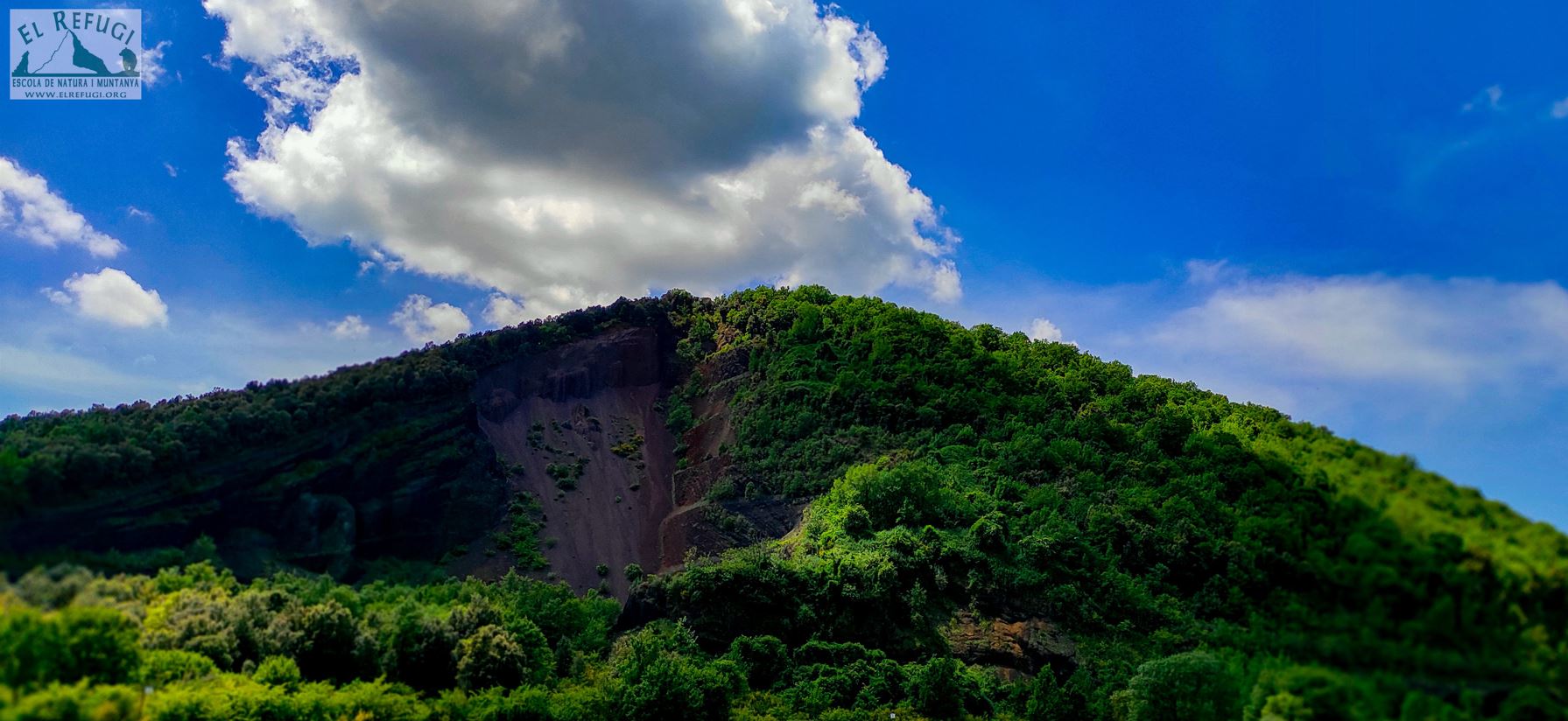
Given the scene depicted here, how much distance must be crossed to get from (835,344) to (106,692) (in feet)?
208

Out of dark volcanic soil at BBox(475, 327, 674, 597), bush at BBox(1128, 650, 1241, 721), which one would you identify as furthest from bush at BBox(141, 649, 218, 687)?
dark volcanic soil at BBox(475, 327, 674, 597)

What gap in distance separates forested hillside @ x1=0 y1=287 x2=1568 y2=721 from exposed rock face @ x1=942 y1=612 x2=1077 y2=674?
5.8 inches

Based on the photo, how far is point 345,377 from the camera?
52.6 metres

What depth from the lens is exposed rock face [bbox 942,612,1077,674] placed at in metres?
43.8

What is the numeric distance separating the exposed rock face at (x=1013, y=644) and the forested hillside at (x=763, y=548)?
0.15m

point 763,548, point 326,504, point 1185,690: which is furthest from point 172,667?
point 763,548

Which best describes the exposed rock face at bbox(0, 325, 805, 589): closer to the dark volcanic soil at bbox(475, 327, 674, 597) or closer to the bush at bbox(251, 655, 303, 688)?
the dark volcanic soil at bbox(475, 327, 674, 597)

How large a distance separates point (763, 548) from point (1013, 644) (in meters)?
17.3

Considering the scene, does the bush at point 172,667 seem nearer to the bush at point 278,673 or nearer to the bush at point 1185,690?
the bush at point 278,673

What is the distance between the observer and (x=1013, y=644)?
1763 inches

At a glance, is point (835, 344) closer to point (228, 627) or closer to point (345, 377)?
point (345, 377)

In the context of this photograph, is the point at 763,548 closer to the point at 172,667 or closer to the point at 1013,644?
the point at 1013,644

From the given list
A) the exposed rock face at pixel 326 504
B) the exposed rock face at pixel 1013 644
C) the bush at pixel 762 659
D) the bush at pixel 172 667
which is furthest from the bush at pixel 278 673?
the exposed rock face at pixel 1013 644

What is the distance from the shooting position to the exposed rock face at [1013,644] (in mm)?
43844
